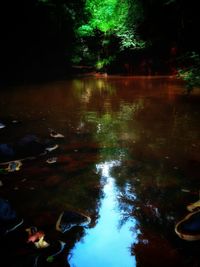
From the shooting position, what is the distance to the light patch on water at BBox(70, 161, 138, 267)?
3.04 m

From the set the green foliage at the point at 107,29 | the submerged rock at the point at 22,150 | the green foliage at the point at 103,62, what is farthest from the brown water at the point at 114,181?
the green foliage at the point at 107,29

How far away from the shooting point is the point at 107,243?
3314mm

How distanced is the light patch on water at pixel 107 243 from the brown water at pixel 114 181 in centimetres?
1

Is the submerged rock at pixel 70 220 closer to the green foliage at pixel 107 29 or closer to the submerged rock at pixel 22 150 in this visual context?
the submerged rock at pixel 22 150

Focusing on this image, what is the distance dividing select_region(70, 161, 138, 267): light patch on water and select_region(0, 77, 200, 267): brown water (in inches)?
0.4

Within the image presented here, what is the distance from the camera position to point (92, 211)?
3.88m

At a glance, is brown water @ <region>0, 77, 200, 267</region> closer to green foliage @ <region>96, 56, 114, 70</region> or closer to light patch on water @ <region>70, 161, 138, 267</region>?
light patch on water @ <region>70, 161, 138, 267</region>

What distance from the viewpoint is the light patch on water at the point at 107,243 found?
3.04m

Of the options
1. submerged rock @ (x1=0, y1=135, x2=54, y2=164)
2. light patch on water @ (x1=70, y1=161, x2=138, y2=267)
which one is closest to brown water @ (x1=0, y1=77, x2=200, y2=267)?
light patch on water @ (x1=70, y1=161, x2=138, y2=267)

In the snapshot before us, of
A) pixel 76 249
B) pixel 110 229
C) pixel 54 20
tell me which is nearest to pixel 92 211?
pixel 110 229

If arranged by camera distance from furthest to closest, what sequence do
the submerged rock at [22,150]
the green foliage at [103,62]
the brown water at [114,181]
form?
the green foliage at [103,62]
the submerged rock at [22,150]
the brown water at [114,181]

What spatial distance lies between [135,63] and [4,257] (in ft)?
56.1

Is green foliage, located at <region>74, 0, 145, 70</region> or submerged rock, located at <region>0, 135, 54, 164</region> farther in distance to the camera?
green foliage, located at <region>74, 0, 145, 70</region>

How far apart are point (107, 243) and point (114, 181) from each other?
1.43 meters
